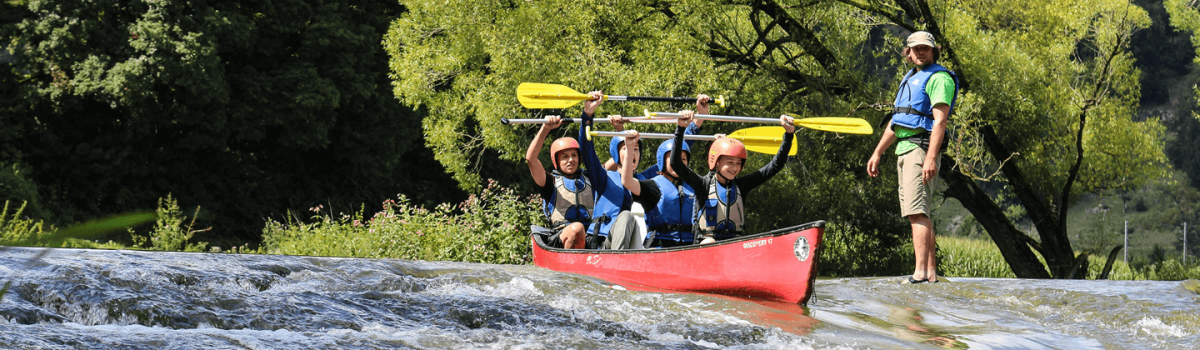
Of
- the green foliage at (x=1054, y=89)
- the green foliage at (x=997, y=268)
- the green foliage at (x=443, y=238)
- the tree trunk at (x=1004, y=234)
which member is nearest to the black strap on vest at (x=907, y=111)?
the green foliage at (x=1054, y=89)

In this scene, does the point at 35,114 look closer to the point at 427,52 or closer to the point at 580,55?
the point at 427,52

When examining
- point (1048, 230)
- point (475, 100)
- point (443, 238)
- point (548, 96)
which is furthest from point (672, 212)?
point (1048, 230)

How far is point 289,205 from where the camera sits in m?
18.8

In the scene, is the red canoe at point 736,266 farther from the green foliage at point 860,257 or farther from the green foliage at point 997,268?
the green foliage at point 997,268

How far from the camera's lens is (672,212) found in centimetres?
620

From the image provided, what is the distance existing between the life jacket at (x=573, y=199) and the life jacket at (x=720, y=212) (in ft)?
3.48

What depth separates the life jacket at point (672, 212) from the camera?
620 cm

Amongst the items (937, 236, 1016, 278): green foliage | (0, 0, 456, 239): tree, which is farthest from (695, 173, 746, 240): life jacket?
(0, 0, 456, 239): tree

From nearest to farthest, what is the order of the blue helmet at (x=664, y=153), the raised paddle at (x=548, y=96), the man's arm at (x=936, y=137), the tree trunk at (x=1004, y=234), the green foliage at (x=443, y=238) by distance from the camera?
the man's arm at (x=936, y=137) → the blue helmet at (x=664, y=153) → the raised paddle at (x=548, y=96) → the green foliage at (x=443, y=238) → the tree trunk at (x=1004, y=234)

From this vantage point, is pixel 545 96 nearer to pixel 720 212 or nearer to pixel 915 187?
pixel 720 212

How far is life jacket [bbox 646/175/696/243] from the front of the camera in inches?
244

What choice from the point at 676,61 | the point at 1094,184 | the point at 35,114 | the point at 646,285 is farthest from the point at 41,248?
the point at 35,114

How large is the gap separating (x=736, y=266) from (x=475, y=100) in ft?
20.1

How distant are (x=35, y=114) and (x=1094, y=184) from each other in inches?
657
